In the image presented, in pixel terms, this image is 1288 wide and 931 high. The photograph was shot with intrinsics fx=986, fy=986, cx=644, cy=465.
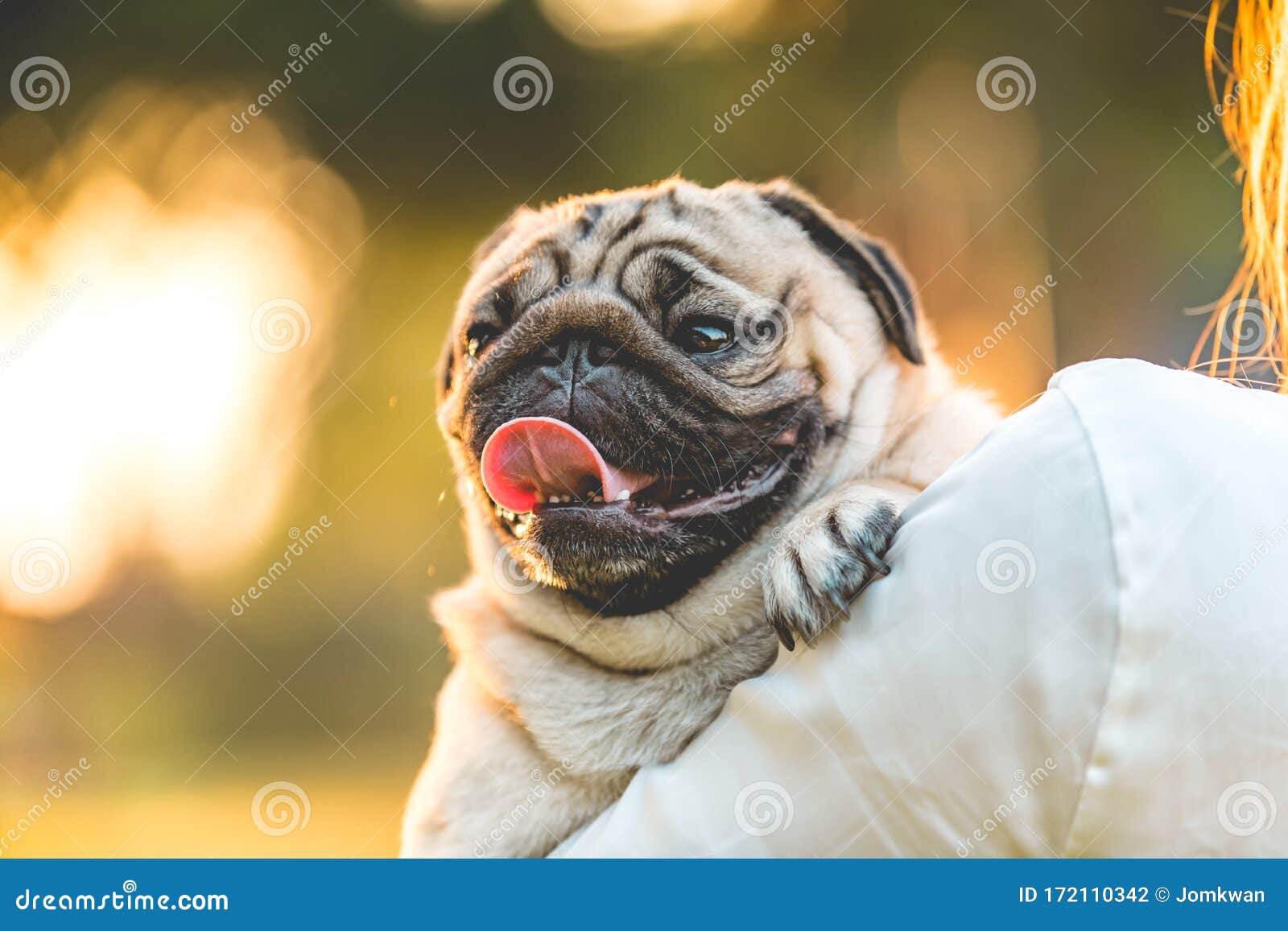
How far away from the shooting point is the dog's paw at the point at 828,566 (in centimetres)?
107

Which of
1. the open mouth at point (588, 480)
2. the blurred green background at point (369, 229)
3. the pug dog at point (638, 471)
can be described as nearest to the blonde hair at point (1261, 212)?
the pug dog at point (638, 471)

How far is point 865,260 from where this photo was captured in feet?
5.91

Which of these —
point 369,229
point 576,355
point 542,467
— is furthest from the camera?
point 369,229

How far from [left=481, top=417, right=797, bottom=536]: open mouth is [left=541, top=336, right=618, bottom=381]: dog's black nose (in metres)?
0.12

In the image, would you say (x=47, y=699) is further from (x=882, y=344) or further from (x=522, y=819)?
(x=882, y=344)

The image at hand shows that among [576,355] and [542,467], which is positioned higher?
[576,355]

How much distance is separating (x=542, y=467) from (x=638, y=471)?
0.15 meters

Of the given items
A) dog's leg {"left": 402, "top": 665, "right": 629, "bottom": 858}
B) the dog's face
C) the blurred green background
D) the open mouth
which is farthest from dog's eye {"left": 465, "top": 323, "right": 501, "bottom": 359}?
the blurred green background

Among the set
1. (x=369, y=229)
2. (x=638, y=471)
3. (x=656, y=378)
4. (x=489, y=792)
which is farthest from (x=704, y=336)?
(x=369, y=229)

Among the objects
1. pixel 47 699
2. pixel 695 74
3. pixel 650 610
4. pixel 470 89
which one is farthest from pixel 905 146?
pixel 47 699

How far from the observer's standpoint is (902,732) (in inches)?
37.5

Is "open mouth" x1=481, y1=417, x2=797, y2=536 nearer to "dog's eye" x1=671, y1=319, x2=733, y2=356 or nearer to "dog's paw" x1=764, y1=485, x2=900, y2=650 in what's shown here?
"dog's eye" x1=671, y1=319, x2=733, y2=356

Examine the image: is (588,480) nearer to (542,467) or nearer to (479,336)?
(542,467)

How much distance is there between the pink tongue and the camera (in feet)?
4.59
